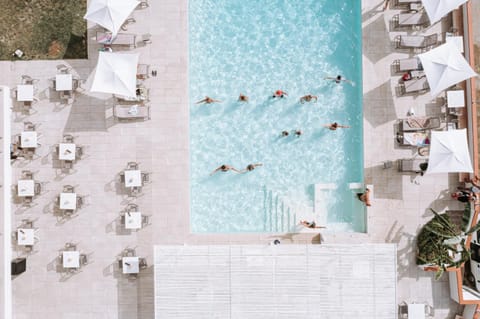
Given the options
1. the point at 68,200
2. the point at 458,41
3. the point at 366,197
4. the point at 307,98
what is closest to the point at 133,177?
the point at 68,200

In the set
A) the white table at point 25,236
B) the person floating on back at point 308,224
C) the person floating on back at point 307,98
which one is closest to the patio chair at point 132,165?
the white table at point 25,236

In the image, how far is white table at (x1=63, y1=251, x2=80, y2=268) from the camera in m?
11.5

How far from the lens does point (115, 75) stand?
10727 millimetres

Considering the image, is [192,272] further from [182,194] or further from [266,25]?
[266,25]

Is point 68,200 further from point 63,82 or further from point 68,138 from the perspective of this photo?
point 63,82

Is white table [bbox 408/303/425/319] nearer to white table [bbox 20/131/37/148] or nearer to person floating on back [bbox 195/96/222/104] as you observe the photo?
person floating on back [bbox 195/96/222/104]

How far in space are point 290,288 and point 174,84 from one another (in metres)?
7.57

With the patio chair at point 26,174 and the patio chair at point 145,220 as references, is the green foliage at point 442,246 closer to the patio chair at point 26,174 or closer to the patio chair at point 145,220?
the patio chair at point 145,220

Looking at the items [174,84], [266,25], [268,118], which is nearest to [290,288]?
[268,118]

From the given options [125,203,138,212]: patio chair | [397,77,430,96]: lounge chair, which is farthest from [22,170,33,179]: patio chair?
[397,77,430,96]: lounge chair

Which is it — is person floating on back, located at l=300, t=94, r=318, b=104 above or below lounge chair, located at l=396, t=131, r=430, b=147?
above

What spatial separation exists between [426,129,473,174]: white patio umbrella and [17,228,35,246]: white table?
1297 centimetres

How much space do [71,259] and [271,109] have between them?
8.37 metres

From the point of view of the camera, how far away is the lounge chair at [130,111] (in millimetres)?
11512
